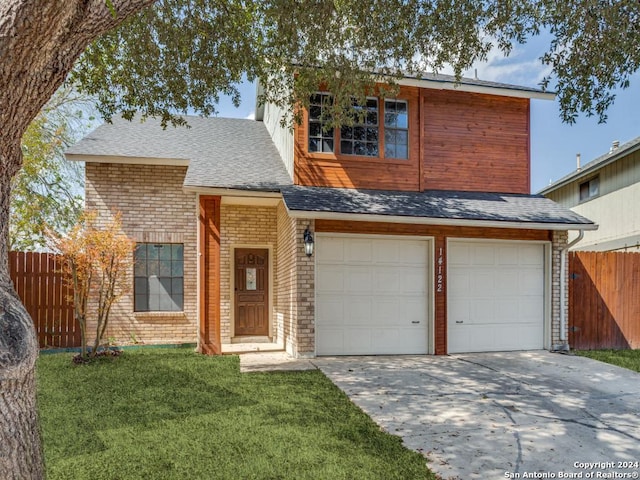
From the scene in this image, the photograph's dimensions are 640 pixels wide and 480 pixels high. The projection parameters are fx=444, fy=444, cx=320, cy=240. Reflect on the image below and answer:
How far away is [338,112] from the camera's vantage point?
7.72 meters

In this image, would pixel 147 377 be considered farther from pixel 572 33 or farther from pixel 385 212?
pixel 572 33

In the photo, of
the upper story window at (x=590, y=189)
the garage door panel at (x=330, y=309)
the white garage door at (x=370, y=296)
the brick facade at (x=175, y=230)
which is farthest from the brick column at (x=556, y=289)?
the upper story window at (x=590, y=189)

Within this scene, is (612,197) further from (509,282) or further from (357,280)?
(357,280)

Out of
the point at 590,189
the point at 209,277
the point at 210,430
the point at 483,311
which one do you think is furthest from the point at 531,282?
the point at 590,189

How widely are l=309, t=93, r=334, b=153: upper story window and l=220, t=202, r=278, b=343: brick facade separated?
2.28 metres

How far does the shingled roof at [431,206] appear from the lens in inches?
316

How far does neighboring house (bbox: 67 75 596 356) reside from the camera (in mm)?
8562

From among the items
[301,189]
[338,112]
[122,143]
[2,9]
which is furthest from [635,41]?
[122,143]

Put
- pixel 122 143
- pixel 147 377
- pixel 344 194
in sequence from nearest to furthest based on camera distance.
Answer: pixel 147 377 < pixel 344 194 < pixel 122 143

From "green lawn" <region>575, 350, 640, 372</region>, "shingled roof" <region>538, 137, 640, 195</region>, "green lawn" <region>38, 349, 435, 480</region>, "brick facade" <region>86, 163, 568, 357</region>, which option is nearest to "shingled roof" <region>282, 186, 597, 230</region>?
"brick facade" <region>86, 163, 568, 357</region>

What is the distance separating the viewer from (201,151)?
10.5 metres

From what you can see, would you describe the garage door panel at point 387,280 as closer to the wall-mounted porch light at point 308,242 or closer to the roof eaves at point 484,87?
the wall-mounted porch light at point 308,242

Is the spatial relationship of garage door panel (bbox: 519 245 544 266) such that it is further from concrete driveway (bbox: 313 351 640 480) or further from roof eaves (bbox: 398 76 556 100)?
roof eaves (bbox: 398 76 556 100)

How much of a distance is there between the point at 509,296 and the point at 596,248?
8.55 meters
